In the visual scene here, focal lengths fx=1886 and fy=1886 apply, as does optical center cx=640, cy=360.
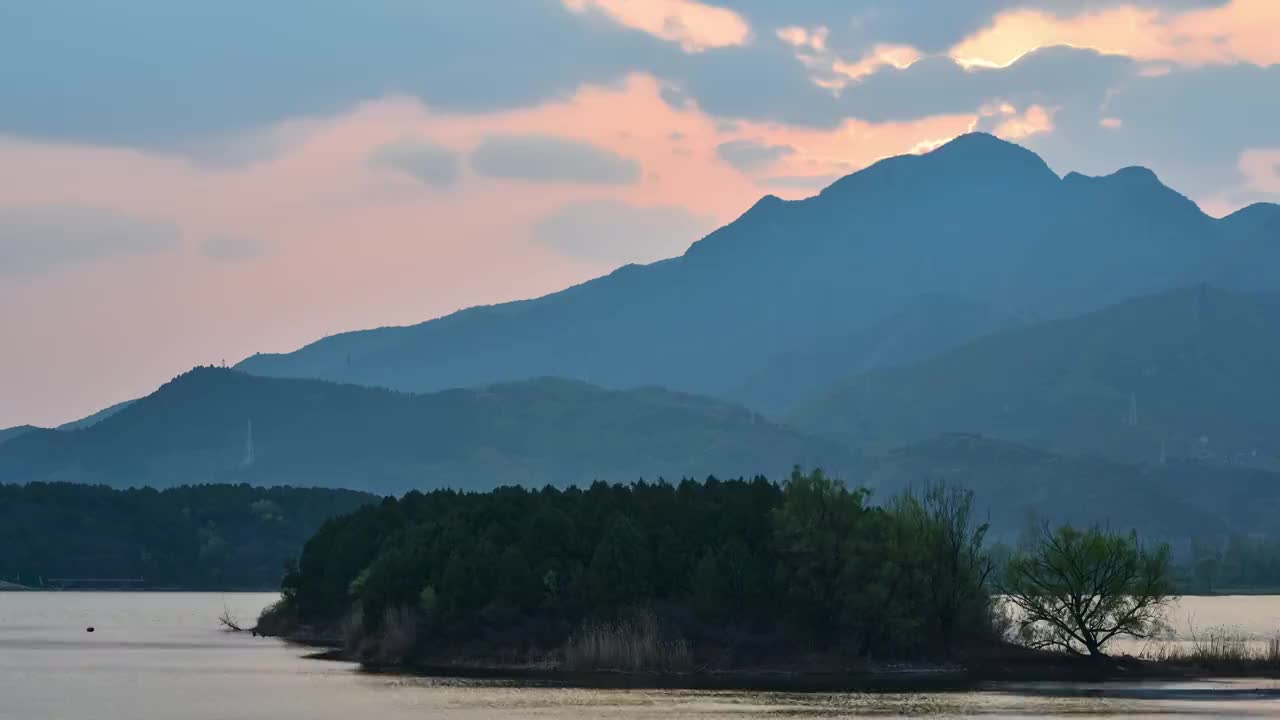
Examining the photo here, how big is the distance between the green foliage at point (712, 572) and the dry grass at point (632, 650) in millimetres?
386

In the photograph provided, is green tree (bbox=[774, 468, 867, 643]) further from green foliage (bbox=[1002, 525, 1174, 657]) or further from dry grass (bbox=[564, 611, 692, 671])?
green foliage (bbox=[1002, 525, 1174, 657])

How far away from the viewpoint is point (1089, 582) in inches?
4402

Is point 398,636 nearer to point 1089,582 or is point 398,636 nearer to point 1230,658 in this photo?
point 1089,582

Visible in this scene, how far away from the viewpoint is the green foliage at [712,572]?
117 metres

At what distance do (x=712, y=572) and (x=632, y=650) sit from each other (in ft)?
22.8

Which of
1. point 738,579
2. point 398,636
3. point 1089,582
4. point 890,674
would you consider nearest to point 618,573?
point 738,579

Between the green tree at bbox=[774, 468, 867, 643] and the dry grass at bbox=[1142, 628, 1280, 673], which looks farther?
the green tree at bbox=[774, 468, 867, 643]

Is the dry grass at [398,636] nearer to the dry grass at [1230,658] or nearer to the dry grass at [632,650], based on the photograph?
the dry grass at [632,650]

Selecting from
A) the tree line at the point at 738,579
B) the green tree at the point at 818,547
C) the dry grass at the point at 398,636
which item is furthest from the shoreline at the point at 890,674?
the dry grass at the point at 398,636

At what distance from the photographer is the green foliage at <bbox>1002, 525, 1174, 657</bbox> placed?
111 meters

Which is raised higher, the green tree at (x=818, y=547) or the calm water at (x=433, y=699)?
the green tree at (x=818, y=547)

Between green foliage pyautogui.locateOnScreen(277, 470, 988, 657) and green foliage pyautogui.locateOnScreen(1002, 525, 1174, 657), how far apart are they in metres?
5.81

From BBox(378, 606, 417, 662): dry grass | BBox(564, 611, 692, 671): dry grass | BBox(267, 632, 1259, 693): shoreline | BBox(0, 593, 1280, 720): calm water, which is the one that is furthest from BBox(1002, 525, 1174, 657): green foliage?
BBox(378, 606, 417, 662): dry grass

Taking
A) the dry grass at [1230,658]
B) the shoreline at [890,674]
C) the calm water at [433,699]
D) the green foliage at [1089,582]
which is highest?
the green foliage at [1089,582]
